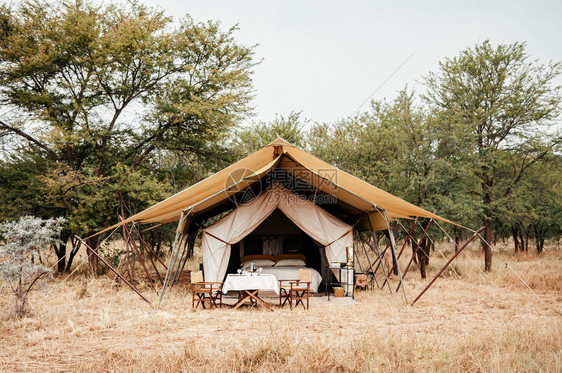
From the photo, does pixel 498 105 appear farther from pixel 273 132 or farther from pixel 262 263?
pixel 262 263

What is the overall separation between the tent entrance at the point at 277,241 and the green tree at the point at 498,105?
4.93m

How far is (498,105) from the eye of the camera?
10.8m

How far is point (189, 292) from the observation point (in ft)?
26.6

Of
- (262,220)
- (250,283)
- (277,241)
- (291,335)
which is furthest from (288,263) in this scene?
(291,335)

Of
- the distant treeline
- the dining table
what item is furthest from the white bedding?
the distant treeline

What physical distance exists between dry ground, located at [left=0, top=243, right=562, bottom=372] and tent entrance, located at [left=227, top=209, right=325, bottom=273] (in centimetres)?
272

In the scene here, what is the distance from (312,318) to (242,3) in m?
7.52

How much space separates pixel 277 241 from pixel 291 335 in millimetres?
5787

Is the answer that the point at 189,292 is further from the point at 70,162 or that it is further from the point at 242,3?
the point at 242,3

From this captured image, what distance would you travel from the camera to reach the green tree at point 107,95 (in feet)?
31.2

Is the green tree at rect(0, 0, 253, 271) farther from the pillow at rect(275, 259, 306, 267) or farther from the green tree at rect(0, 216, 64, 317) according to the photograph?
the pillow at rect(275, 259, 306, 267)

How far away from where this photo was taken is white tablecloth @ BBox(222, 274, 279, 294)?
6.38 m

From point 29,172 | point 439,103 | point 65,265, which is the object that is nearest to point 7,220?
point 29,172

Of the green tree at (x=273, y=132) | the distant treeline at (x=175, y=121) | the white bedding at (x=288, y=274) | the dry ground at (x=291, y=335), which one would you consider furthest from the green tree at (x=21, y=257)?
the green tree at (x=273, y=132)
